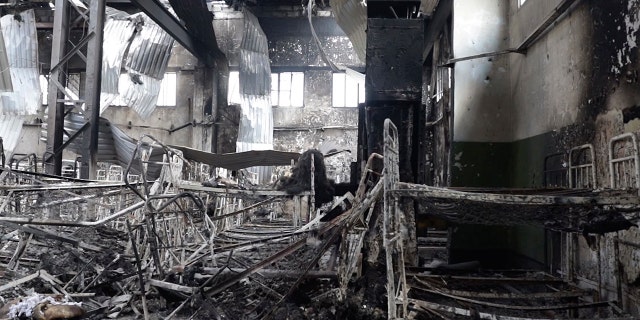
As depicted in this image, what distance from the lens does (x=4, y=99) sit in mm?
12641

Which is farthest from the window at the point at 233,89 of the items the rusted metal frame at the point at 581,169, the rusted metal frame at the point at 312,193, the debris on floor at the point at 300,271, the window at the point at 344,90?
the rusted metal frame at the point at 581,169

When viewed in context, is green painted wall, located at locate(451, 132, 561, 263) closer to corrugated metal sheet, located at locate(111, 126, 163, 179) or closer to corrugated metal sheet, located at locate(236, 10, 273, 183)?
corrugated metal sheet, located at locate(111, 126, 163, 179)

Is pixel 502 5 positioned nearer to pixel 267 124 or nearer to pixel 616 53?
pixel 616 53

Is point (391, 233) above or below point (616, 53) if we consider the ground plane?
below

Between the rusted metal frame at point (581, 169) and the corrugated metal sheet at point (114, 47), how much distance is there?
11689 millimetres

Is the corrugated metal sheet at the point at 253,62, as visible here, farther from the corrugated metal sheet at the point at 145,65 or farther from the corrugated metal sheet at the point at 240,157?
the corrugated metal sheet at the point at 240,157

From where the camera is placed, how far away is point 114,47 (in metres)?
13.1

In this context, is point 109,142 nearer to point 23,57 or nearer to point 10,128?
point 10,128

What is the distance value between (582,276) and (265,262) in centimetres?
341

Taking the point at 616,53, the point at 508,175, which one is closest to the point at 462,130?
the point at 508,175

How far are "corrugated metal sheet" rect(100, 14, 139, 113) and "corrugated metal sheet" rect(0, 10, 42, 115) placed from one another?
7.15 feet

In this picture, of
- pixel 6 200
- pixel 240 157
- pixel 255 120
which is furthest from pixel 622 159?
pixel 255 120

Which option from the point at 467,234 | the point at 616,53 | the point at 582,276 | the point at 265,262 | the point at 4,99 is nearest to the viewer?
the point at 265,262

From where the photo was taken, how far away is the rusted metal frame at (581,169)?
4605mm
